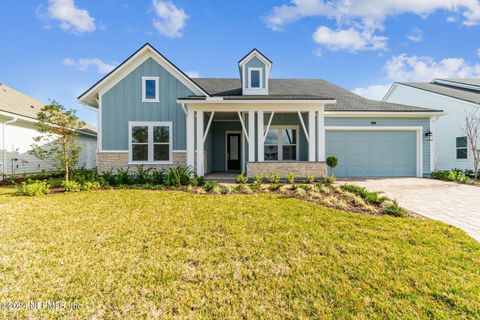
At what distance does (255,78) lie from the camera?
11477 mm

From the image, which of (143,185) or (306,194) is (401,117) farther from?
(143,185)

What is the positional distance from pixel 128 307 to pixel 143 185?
6.44 metres

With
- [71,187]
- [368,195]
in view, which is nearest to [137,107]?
[71,187]

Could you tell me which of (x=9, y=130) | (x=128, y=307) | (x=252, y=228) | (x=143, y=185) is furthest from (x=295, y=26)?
(x=9, y=130)

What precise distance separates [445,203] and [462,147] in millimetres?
10254

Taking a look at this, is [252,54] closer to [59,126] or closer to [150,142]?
[150,142]

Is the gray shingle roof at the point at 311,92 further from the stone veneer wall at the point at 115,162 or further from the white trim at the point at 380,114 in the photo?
the stone veneer wall at the point at 115,162

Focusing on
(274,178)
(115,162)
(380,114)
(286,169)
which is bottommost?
(274,178)

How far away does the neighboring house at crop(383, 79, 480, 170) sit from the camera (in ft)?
42.3

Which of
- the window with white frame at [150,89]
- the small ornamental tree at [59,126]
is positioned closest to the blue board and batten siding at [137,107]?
the window with white frame at [150,89]

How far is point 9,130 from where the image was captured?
11.0 meters

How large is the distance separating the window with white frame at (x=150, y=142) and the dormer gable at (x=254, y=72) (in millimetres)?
4475

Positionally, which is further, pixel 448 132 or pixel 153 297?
pixel 448 132

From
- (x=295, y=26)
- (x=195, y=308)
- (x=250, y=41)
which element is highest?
(x=295, y=26)
